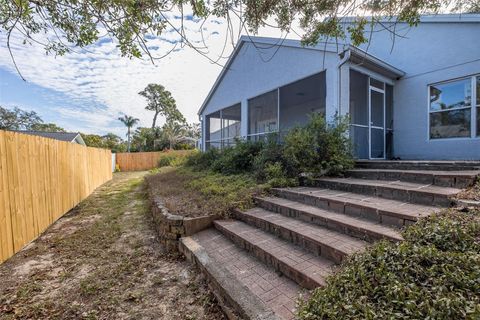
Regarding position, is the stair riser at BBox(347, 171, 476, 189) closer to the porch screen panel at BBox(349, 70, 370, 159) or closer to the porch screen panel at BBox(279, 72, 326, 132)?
the porch screen panel at BBox(349, 70, 370, 159)

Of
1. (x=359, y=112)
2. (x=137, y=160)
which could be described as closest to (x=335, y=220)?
(x=359, y=112)

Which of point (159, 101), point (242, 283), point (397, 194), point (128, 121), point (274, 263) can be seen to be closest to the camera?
point (242, 283)

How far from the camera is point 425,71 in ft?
22.0

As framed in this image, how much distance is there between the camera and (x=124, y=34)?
2.61 m

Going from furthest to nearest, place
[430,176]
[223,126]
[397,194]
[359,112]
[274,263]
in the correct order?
[223,126] → [359,112] → [430,176] → [397,194] → [274,263]

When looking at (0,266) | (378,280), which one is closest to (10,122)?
(0,266)

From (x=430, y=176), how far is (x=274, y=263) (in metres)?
2.96

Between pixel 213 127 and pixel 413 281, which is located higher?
pixel 213 127

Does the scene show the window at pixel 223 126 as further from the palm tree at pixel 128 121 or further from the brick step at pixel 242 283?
the palm tree at pixel 128 121

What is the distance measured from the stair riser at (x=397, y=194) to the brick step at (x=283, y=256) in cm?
171

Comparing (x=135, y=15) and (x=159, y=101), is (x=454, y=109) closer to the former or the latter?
(x=135, y=15)

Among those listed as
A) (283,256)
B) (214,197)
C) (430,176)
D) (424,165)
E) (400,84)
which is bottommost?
(283,256)

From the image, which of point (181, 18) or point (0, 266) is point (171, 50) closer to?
point (181, 18)

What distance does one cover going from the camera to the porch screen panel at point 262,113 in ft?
30.2
